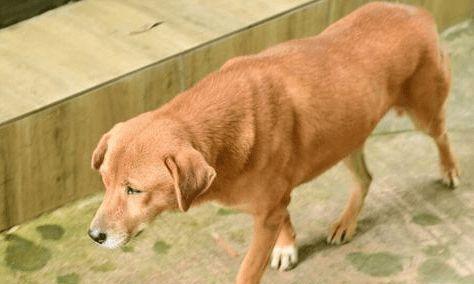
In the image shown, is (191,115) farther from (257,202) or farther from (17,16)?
(17,16)

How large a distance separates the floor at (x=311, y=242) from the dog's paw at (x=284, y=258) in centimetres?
4

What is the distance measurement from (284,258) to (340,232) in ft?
1.08

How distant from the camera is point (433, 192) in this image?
4.43 m

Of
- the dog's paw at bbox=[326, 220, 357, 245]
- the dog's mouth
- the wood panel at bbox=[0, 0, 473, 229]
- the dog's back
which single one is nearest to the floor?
the dog's paw at bbox=[326, 220, 357, 245]

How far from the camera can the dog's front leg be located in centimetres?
352

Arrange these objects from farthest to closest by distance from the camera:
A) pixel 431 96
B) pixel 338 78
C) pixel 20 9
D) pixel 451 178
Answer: pixel 20 9, pixel 451 178, pixel 431 96, pixel 338 78

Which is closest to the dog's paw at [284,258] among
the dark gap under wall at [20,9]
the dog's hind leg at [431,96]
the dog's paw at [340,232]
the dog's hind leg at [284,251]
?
the dog's hind leg at [284,251]

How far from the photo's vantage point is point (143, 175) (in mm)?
3018

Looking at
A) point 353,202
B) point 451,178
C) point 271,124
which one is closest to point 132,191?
point 271,124

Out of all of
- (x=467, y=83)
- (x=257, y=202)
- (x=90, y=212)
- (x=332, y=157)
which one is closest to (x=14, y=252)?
(x=90, y=212)

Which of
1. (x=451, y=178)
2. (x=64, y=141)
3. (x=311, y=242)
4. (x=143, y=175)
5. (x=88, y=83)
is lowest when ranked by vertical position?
(x=311, y=242)

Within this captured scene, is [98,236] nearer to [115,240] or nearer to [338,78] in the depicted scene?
[115,240]

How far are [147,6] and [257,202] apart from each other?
169 centimetres

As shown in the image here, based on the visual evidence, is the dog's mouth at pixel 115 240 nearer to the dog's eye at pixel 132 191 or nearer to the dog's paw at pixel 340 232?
the dog's eye at pixel 132 191
